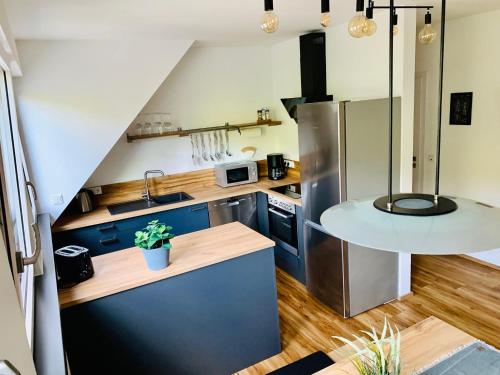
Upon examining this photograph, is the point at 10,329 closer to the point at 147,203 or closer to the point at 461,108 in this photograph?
the point at 147,203

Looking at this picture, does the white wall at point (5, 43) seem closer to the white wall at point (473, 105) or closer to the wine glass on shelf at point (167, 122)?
the wine glass on shelf at point (167, 122)

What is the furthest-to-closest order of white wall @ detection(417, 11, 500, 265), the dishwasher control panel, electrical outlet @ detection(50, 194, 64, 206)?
the dishwasher control panel, white wall @ detection(417, 11, 500, 265), electrical outlet @ detection(50, 194, 64, 206)

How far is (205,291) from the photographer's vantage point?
237cm

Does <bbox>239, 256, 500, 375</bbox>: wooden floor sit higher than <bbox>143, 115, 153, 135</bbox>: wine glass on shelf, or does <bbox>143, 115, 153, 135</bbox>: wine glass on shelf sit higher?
<bbox>143, 115, 153, 135</bbox>: wine glass on shelf

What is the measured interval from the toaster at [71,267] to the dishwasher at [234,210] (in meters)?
1.80

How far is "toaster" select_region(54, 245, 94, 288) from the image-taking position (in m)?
2.07

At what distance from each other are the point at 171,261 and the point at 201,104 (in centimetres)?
241

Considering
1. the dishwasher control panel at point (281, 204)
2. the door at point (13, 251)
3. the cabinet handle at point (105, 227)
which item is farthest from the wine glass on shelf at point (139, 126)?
the dishwasher control panel at point (281, 204)

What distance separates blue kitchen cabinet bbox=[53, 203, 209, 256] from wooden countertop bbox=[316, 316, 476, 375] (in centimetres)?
231

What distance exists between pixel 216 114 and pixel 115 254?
92.1 inches

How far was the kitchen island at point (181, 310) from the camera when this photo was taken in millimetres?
2064

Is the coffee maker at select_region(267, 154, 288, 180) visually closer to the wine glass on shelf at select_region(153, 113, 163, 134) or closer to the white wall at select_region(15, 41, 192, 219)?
the wine glass on shelf at select_region(153, 113, 163, 134)

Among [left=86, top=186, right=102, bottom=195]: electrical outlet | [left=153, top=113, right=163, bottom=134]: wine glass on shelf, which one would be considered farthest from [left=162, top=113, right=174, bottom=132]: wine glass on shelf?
[left=86, top=186, right=102, bottom=195]: electrical outlet

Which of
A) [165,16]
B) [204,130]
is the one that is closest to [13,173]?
[165,16]
